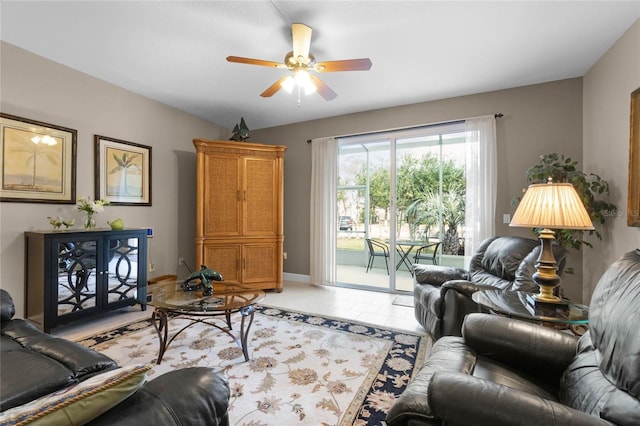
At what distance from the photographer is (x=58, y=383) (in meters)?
1.09

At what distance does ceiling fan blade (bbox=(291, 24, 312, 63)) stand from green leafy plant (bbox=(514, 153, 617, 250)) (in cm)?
248

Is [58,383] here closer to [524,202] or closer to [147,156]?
[524,202]

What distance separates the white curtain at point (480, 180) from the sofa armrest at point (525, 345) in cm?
221

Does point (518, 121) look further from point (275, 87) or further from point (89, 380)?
point (89, 380)

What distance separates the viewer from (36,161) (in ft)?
8.75

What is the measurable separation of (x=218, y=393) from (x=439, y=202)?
12.4 feet

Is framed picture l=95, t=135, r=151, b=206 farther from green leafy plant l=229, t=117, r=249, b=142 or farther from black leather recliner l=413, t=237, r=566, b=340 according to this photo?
black leather recliner l=413, t=237, r=566, b=340

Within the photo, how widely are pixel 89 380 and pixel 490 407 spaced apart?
1.12 metres

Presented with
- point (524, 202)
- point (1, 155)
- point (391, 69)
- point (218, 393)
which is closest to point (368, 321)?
point (524, 202)

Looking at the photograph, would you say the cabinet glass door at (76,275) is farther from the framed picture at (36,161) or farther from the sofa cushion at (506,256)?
the sofa cushion at (506,256)

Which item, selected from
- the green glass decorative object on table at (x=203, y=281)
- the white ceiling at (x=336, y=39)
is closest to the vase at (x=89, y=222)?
the green glass decorative object on table at (x=203, y=281)

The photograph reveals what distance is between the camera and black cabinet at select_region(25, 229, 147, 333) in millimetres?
2442

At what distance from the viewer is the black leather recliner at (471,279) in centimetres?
213

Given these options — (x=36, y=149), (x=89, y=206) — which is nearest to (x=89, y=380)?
(x=89, y=206)
